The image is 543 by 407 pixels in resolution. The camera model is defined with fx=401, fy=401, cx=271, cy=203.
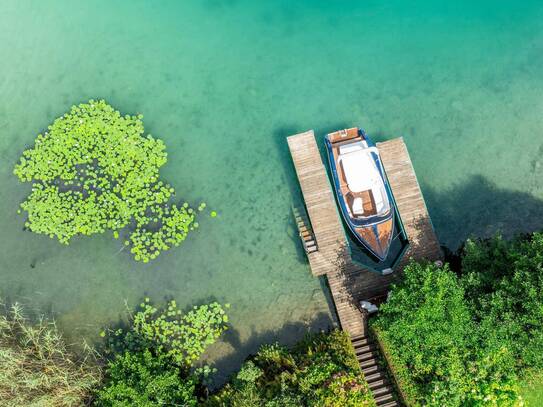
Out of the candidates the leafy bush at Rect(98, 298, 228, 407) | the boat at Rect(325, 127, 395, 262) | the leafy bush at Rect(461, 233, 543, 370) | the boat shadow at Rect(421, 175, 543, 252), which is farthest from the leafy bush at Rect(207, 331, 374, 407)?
the boat shadow at Rect(421, 175, 543, 252)

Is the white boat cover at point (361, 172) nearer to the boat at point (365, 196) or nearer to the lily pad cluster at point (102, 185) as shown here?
the boat at point (365, 196)

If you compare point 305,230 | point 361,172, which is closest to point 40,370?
point 305,230

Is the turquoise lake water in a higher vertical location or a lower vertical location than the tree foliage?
higher

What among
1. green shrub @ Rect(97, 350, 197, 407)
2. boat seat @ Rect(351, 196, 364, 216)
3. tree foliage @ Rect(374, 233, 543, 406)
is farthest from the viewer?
boat seat @ Rect(351, 196, 364, 216)

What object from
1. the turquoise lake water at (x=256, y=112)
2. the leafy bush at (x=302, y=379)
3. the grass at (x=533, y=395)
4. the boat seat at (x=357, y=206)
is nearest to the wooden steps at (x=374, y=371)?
the leafy bush at (x=302, y=379)

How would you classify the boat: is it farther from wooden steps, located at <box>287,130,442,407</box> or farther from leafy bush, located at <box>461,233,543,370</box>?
leafy bush, located at <box>461,233,543,370</box>

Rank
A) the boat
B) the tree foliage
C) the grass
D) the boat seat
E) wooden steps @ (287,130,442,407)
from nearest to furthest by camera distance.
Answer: the tree foliage < the grass < wooden steps @ (287,130,442,407) < the boat < the boat seat
